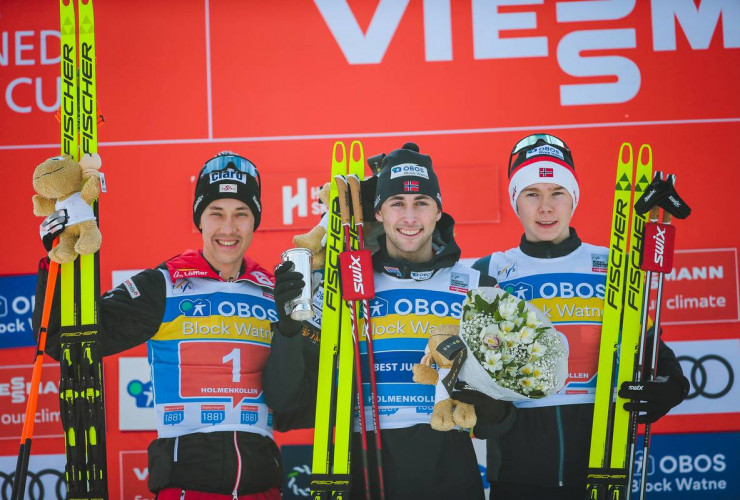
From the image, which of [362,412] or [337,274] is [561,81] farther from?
[362,412]

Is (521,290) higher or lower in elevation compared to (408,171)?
lower

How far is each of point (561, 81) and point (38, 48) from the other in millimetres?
2597

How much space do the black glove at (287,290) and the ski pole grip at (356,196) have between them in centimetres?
37

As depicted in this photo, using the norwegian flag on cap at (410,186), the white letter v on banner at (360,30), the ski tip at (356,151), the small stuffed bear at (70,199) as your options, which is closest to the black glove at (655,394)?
the norwegian flag on cap at (410,186)

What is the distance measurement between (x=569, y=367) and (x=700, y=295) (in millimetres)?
1563

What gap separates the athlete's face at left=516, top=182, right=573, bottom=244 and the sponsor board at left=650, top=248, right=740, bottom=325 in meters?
1.35

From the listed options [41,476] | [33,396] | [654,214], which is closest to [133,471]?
[41,476]

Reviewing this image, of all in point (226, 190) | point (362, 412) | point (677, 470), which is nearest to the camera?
point (362, 412)

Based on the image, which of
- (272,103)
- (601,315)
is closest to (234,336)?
(601,315)

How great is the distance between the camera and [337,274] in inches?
114

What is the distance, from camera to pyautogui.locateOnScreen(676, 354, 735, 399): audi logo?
411 centimetres

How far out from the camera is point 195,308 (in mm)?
2785

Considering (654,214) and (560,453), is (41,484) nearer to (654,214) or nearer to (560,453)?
(560,453)

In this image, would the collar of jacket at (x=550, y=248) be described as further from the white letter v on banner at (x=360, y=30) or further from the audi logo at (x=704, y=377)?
the white letter v on banner at (x=360, y=30)
